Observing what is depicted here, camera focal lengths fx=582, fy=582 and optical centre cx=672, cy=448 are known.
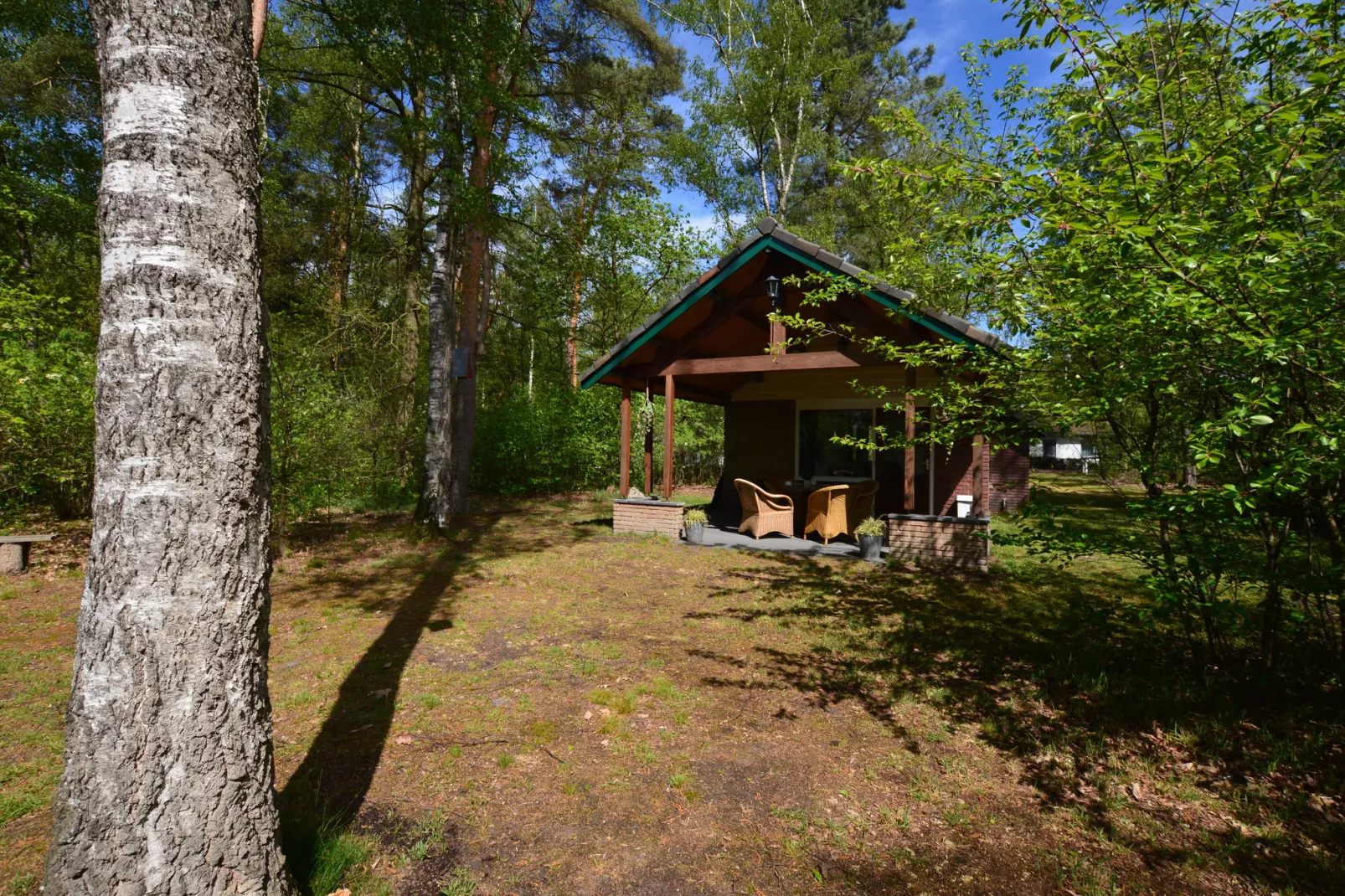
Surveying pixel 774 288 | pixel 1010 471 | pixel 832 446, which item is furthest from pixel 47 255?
pixel 1010 471

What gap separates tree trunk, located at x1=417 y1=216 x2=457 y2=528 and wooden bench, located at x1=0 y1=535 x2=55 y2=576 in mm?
4157

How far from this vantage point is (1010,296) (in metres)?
3.73

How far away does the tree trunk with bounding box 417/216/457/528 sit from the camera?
27.7 feet

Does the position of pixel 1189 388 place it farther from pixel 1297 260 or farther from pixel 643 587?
pixel 643 587

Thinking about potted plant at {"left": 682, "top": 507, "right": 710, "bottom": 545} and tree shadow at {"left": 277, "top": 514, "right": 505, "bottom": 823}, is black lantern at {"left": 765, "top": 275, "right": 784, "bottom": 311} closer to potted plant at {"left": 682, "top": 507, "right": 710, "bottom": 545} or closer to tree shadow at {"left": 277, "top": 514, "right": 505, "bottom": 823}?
potted plant at {"left": 682, "top": 507, "right": 710, "bottom": 545}

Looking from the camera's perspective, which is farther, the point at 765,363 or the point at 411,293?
the point at 411,293

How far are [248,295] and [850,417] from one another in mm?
10473

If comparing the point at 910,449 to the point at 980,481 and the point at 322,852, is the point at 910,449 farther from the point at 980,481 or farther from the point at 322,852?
the point at 322,852

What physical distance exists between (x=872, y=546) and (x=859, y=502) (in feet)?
3.52

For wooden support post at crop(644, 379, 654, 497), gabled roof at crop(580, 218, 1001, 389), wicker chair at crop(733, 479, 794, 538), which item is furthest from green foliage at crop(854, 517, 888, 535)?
wooden support post at crop(644, 379, 654, 497)

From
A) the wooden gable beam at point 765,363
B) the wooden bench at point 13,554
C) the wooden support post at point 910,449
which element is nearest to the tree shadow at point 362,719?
the wooden bench at point 13,554

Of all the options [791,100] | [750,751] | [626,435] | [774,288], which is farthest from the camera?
[791,100]

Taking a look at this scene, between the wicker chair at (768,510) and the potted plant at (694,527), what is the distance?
A: 801mm

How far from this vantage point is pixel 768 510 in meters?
9.03
